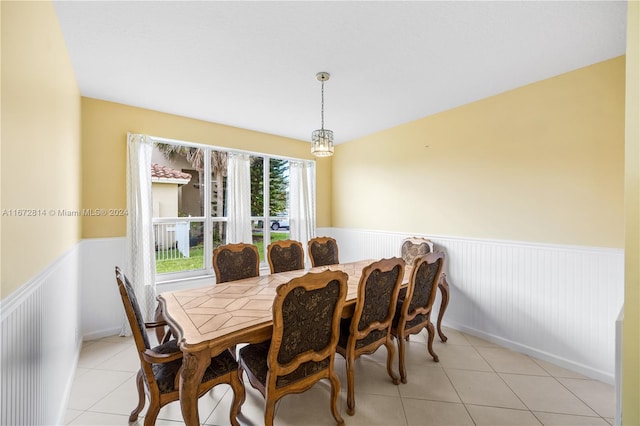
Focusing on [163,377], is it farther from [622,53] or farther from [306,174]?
[622,53]

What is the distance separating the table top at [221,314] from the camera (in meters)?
1.33

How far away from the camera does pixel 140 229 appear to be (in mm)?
2992

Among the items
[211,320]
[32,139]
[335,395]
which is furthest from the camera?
[335,395]

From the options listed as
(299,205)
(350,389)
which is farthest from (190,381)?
(299,205)

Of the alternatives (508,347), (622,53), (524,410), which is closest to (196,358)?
(524,410)

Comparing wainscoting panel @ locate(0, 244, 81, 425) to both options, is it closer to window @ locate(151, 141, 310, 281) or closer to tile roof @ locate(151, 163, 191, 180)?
window @ locate(151, 141, 310, 281)

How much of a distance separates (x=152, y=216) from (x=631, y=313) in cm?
375

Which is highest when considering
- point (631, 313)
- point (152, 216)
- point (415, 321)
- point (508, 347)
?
point (152, 216)

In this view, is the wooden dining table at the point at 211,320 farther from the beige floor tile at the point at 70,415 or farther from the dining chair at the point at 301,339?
the beige floor tile at the point at 70,415

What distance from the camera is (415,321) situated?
90.4 inches

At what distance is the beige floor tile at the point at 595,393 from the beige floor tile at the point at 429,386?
3.02 feet

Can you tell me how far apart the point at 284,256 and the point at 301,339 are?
149 centimetres

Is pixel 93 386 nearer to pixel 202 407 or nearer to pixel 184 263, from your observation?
pixel 202 407

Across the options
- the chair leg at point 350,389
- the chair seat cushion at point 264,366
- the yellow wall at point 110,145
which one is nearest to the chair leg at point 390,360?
the chair leg at point 350,389
